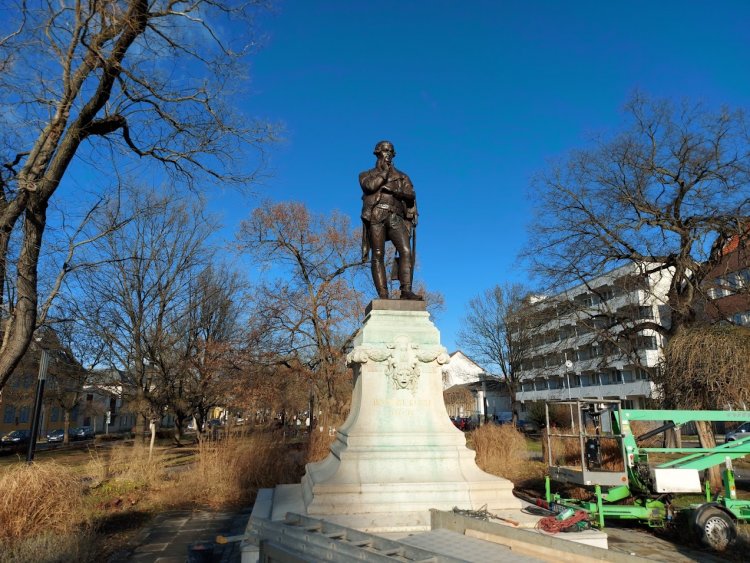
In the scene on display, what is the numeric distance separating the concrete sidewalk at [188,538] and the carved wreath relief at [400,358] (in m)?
2.75

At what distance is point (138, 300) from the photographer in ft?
66.4

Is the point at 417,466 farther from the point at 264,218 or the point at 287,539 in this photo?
the point at 264,218

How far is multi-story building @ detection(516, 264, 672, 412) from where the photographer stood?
54.7 feet

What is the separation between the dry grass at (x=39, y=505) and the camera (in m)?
6.43

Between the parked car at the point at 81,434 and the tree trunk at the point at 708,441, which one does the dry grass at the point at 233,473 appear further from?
the parked car at the point at 81,434

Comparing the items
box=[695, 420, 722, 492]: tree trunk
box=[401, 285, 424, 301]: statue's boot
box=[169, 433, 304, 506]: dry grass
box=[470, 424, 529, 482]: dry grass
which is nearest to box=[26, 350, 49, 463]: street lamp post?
box=[169, 433, 304, 506]: dry grass

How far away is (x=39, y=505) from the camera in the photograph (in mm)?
6797

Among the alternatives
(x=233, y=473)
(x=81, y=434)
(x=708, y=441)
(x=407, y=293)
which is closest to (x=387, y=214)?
(x=407, y=293)

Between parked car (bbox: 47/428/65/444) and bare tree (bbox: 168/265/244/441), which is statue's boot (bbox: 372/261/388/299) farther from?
parked car (bbox: 47/428/65/444)

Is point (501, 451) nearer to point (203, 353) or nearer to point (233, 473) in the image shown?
point (233, 473)

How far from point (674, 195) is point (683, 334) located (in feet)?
16.9

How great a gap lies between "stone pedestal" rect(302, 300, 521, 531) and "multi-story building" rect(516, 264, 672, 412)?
395 centimetres

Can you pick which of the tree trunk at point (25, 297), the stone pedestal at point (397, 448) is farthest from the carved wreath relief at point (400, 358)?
the tree trunk at point (25, 297)

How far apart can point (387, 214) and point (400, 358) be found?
7.91 feet
